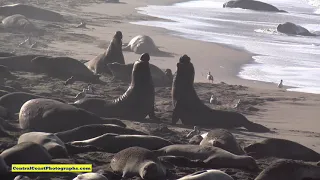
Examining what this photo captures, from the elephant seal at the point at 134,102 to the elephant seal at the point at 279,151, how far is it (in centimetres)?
275

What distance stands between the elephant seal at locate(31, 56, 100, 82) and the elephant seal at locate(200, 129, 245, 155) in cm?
563

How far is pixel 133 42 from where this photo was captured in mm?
19688

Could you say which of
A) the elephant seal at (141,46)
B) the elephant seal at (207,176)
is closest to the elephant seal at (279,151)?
the elephant seal at (207,176)

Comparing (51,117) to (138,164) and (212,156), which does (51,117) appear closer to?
(212,156)

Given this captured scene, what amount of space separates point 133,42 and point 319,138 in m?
9.58

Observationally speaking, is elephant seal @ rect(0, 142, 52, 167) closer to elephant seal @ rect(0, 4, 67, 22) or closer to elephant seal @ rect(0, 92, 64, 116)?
elephant seal @ rect(0, 92, 64, 116)

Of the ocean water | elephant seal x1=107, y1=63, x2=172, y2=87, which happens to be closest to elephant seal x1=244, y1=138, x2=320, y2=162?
elephant seal x1=107, y1=63, x2=172, y2=87

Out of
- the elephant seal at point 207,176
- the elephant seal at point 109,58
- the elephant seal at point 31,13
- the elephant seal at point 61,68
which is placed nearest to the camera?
the elephant seal at point 207,176

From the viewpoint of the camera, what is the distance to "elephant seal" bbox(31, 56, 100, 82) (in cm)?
1404

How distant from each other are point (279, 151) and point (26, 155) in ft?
10.7

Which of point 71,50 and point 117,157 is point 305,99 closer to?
point 71,50

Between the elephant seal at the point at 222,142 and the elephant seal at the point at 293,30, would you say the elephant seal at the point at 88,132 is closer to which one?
the elephant seal at the point at 222,142

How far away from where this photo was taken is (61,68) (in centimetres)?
1415

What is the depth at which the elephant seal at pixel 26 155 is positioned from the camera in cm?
675
